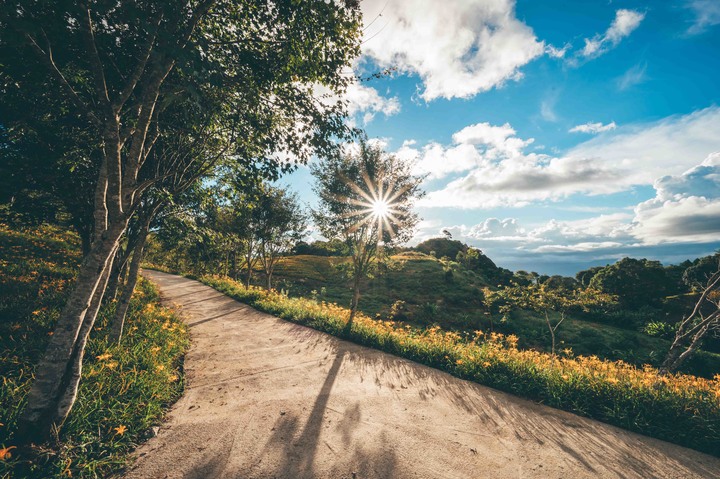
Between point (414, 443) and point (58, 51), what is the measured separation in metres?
9.19

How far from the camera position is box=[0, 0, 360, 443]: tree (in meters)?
3.29

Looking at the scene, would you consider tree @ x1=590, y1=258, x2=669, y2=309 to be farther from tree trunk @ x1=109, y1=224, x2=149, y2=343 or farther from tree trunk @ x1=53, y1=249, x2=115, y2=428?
tree trunk @ x1=53, y1=249, x2=115, y2=428

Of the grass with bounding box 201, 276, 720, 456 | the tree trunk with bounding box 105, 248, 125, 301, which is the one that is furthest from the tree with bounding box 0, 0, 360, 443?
the grass with bounding box 201, 276, 720, 456

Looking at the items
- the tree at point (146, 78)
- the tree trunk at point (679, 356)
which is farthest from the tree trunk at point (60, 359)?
the tree trunk at point (679, 356)

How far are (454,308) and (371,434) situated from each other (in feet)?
85.3

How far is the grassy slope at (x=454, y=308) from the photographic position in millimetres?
20109

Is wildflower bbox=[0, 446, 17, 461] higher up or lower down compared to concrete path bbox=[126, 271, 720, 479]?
higher up

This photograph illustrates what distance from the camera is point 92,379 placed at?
462 centimetres

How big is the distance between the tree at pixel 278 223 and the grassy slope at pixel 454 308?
5.21 m

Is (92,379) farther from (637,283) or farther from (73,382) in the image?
(637,283)

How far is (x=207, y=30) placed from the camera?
5.15 metres

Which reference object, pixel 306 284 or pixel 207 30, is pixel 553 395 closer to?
pixel 207 30

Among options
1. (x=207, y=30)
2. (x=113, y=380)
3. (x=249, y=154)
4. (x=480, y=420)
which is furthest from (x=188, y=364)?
(x=207, y=30)

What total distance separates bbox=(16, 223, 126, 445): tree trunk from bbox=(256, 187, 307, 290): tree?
52.2 feet
